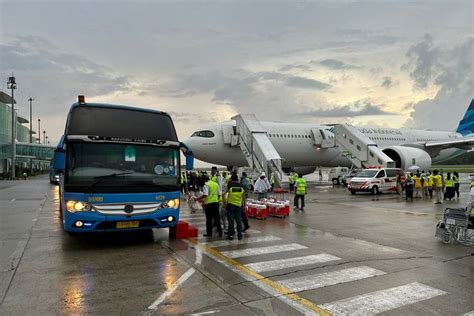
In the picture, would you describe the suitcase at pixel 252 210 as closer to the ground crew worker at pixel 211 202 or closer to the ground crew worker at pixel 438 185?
the ground crew worker at pixel 211 202

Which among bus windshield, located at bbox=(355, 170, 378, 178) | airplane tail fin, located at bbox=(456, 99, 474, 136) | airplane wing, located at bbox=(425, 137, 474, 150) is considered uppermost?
airplane tail fin, located at bbox=(456, 99, 474, 136)

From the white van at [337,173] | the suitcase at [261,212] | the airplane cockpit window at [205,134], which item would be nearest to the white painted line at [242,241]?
the suitcase at [261,212]

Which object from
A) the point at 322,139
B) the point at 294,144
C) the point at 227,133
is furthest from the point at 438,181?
the point at 227,133

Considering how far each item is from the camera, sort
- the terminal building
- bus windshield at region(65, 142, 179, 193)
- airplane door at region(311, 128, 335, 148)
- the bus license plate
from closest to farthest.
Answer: bus windshield at region(65, 142, 179, 193), the bus license plate, airplane door at region(311, 128, 335, 148), the terminal building

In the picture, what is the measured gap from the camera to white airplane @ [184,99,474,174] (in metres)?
26.9

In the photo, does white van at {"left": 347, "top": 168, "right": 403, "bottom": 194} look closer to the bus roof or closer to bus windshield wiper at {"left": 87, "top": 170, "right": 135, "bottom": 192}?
the bus roof

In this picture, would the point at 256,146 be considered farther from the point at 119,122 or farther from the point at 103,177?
the point at 103,177

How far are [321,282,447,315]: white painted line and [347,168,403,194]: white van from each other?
57.5 ft

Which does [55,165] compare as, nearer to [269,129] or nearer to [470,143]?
[269,129]

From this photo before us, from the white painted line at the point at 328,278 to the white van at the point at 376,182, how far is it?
54.8 ft

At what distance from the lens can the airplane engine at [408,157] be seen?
28.3m

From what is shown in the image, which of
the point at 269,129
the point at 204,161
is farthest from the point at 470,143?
the point at 204,161

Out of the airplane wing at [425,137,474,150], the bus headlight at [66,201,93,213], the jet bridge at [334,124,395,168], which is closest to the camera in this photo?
the bus headlight at [66,201,93,213]

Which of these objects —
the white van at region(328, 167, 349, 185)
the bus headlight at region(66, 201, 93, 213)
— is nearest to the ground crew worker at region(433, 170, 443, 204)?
the white van at region(328, 167, 349, 185)
